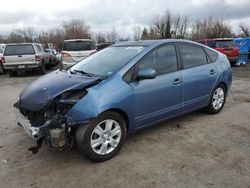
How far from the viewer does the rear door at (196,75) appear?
4.78m

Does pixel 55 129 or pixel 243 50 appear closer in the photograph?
pixel 55 129

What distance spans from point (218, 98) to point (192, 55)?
4.18 ft

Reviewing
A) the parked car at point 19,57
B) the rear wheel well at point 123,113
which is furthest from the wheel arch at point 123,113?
the parked car at point 19,57

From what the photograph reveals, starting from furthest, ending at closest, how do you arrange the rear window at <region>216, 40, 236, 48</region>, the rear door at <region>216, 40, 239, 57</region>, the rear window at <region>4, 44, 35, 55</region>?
the rear window at <region>216, 40, 236, 48</region> → the rear door at <region>216, 40, 239, 57</region> → the rear window at <region>4, 44, 35, 55</region>

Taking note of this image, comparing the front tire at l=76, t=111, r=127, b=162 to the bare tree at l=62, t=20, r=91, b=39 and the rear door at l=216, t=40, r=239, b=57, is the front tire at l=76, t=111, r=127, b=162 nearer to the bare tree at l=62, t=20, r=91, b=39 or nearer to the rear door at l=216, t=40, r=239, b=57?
the rear door at l=216, t=40, r=239, b=57

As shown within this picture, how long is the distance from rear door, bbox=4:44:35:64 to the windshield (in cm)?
943

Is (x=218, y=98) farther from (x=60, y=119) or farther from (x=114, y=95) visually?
(x=60, y=119)

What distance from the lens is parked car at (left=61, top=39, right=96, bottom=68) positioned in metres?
12.6

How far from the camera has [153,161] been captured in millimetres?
3650

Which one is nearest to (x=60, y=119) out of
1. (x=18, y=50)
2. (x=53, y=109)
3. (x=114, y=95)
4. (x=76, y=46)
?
(x=53, y=109)

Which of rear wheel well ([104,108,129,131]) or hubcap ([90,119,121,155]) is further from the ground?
rear wheel well ([104,108,129,131])

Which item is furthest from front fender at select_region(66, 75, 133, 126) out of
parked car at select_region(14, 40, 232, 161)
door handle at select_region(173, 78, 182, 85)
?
door handle at select_region(173, 78, 182, 85)

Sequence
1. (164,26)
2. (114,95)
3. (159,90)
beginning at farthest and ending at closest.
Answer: (164,26), (159,90), (114,95)

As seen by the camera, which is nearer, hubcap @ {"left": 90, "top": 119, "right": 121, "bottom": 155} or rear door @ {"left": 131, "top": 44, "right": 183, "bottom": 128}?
hubcap @ {"left": 90, "top": 119, "right": 121, "bottom": 155}
